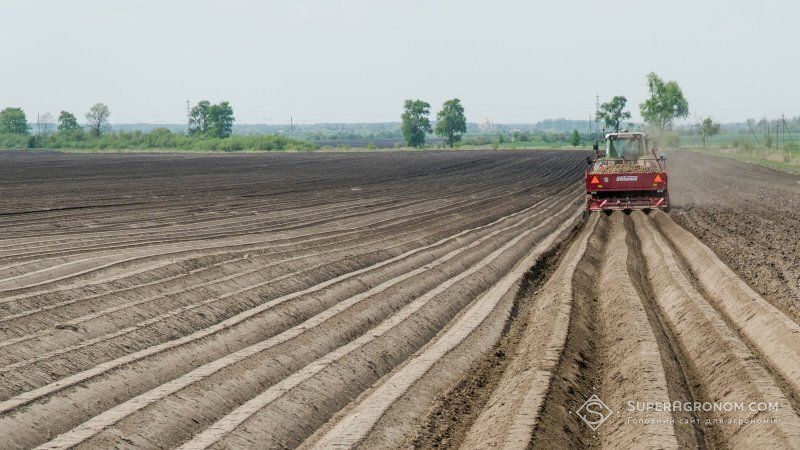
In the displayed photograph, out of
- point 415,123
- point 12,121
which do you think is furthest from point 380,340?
point 12,121

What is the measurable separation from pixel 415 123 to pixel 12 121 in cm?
6429

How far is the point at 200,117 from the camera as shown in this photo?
501 ft

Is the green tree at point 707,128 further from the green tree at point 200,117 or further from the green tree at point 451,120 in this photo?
the green tree at point 200,117

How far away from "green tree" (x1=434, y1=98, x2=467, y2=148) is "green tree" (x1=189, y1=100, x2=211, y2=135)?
3507 cm

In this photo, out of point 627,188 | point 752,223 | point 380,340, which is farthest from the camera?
point 627,188

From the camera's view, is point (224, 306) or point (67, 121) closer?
point (224, 306)

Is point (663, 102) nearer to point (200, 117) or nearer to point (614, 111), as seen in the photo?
point (614, 111)

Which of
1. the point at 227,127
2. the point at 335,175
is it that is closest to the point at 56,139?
the point at 227,127

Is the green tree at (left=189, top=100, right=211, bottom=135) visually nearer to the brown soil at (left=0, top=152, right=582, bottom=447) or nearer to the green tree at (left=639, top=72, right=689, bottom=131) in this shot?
the green tree at (left=639, top=72, right=689, bottom=131)

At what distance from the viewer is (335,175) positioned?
4494cm

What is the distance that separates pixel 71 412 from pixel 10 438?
2.05ft

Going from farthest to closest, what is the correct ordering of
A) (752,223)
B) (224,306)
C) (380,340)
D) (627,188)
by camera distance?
1. (627,188)
2. (752,223)
3. (224,306)
4. (380,340)

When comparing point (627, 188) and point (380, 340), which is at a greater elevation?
point (627, 188)

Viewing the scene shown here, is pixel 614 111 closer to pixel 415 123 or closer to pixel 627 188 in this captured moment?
pixel 415 123
